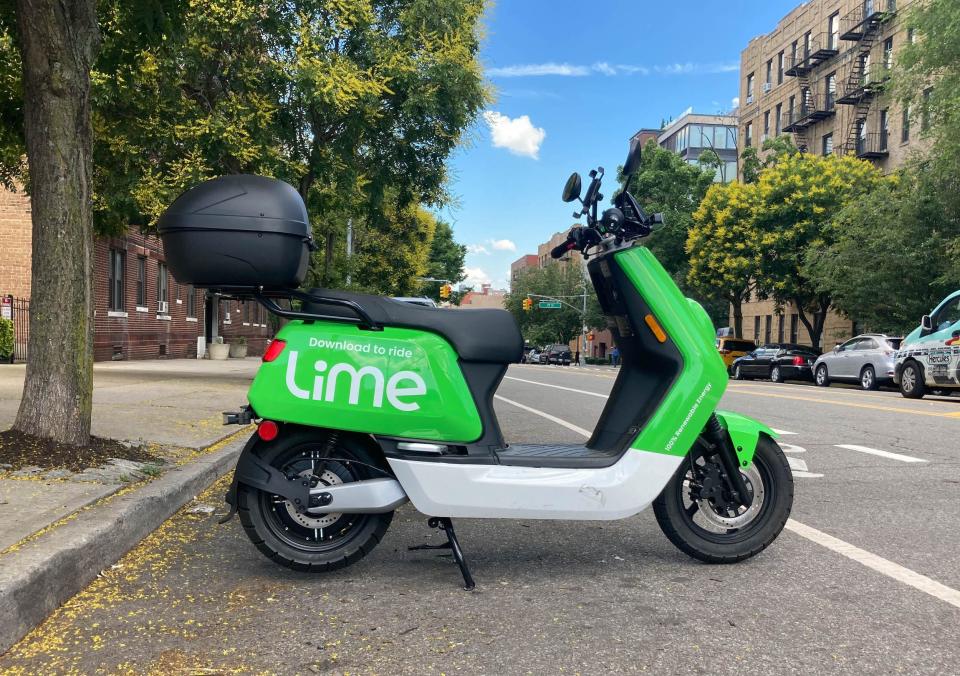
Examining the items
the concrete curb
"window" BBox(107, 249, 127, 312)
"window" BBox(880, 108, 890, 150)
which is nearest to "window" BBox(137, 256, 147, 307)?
"window" BBox(107, 249, 127, 312)

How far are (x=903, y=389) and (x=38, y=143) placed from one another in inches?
648

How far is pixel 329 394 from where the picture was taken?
3494mm

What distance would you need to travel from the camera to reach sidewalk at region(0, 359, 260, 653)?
3115mm

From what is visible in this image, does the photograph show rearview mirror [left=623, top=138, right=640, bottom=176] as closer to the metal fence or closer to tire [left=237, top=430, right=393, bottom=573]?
tire [left=237, top=430, right=393, bottom=573]

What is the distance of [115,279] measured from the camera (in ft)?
76.8

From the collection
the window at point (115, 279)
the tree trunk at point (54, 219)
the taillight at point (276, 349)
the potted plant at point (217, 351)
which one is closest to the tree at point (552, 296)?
the potted plant at point (217, 351)

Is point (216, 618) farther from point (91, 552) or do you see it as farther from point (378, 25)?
point (378, 25)

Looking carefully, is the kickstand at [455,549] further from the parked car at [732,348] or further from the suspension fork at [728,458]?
the parked car at [732,348]

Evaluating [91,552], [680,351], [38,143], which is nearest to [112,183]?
[38,143]

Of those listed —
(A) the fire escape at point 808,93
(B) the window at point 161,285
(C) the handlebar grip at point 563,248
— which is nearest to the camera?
(C) the handlebar grip at point 563,248

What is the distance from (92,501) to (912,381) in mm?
16266

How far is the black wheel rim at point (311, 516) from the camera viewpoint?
361cm

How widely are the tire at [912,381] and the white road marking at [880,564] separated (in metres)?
13.2

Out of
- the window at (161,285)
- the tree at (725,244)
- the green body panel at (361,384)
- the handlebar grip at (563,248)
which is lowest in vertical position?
the green body panel at (361,384)
